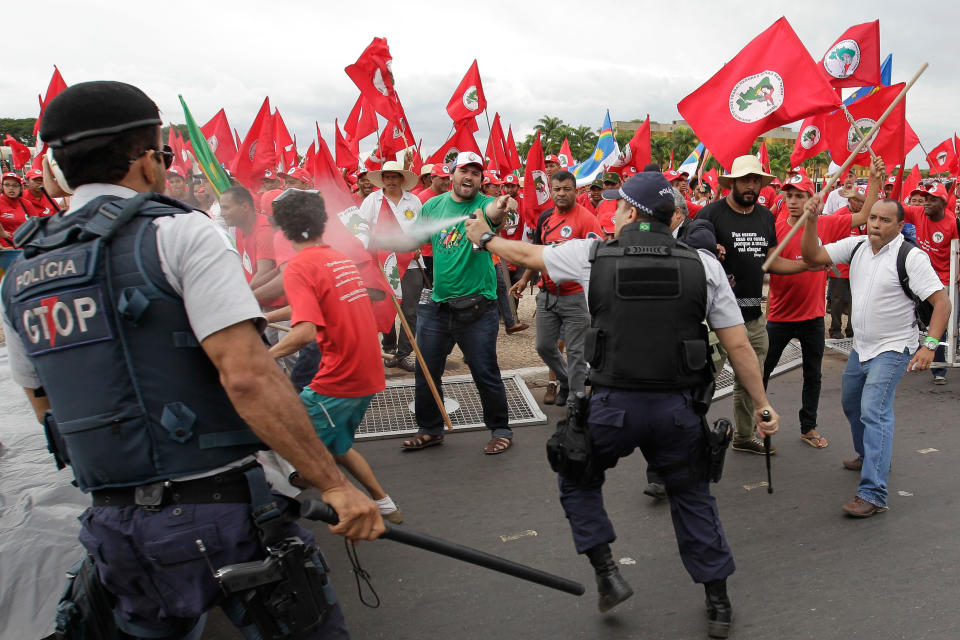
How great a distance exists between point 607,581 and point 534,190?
228 inches

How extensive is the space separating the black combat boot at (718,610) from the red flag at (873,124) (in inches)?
149

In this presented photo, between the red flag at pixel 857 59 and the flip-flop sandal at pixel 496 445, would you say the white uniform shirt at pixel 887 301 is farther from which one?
the flip-flop sandal at pixel 496 445

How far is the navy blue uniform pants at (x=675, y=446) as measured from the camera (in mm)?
2990

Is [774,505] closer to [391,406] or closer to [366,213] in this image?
[391,406]

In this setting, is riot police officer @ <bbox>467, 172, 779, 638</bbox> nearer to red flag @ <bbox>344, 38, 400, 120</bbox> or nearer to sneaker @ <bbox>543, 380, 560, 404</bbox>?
sneaker @ <bbox>543, 380, 560, 404</bbox>

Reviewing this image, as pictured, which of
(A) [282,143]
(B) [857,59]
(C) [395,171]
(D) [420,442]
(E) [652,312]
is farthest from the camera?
(A) [282,143]

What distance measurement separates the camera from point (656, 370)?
9.70 feet

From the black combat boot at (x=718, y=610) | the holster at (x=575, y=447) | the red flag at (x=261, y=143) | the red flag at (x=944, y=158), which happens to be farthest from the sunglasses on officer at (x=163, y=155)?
the red flag at (x=944, y=158)

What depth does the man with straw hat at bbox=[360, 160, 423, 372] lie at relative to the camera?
7168mm

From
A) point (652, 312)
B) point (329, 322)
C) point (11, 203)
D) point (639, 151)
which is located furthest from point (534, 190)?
point (11, 203)

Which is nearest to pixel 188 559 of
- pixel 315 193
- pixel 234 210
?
pixel 315 193

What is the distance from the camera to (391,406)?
6.55 m

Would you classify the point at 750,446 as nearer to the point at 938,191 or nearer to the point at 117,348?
the point at 938,191

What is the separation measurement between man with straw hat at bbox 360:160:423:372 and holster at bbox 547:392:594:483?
12.9 ft
